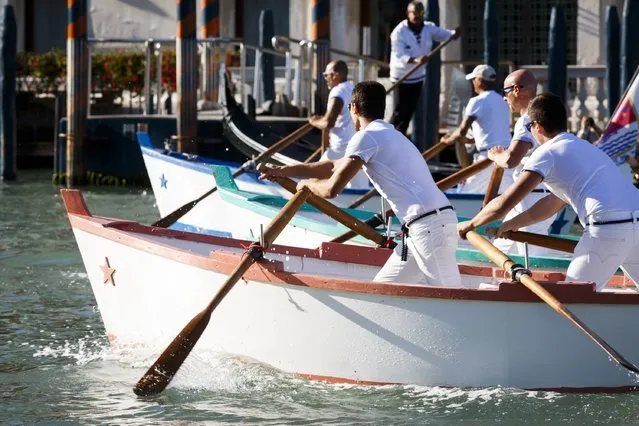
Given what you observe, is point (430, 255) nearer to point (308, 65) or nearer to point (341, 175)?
point (341, 175)

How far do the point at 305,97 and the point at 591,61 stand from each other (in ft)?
18.1

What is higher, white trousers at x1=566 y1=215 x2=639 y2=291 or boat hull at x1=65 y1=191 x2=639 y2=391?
white trousers at x1=566 y1=215 x2=639 y2=291

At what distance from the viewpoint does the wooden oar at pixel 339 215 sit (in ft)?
28.0

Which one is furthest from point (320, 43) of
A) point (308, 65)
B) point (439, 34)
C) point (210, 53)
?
point (439, 34)

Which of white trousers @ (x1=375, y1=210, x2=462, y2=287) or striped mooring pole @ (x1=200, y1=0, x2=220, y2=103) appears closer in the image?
white trousers @ (x1=375, y1=210, x2=462, y2=287)

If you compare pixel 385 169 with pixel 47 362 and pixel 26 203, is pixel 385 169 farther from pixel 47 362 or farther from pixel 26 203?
pixel 26 203

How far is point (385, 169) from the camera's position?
311 inches

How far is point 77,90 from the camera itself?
737 inches

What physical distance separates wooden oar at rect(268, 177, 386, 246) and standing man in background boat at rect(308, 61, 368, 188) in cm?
383

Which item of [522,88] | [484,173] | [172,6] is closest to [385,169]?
[522,88]

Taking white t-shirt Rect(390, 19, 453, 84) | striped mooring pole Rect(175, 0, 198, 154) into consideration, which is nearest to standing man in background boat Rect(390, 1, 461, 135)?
white t-shirt Rect(390, 19, 453, 84)

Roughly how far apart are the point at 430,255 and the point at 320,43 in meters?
10.4

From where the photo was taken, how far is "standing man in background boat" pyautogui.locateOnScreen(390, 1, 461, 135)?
51.8 feet

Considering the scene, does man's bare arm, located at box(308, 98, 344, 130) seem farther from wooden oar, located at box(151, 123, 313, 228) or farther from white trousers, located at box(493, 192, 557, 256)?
white trousers, located at box(493, 192, 557, 256)
